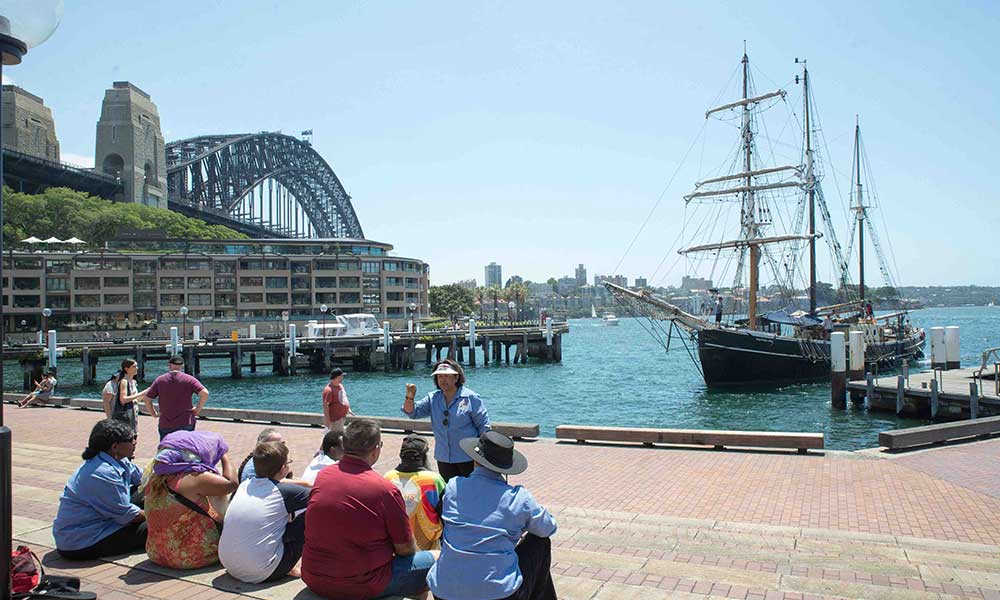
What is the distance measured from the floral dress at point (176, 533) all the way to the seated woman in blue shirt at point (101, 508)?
55 cm

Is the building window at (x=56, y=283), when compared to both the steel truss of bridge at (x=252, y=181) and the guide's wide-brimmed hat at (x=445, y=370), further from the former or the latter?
the guide's wide-brimmed hat at (x=445, y=370)

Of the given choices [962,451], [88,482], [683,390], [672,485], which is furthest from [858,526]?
[683,390]

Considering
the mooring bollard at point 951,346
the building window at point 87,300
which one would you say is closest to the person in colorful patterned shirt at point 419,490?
the mooring bollard at point 951,346

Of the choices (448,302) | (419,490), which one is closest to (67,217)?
(448,302)

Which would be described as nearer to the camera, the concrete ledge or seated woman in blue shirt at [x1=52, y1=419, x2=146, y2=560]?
seated woman in blue shirt at [x1=52, y1=419, x2=146, y2=560]

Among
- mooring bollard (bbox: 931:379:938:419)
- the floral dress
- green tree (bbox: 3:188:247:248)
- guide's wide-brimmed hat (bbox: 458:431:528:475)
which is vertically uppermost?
green tree (bbox: 3:188:247:248)

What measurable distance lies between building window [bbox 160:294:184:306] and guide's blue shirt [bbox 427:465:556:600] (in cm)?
11045

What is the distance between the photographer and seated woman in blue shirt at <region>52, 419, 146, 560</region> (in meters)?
6.61

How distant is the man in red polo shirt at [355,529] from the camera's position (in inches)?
209

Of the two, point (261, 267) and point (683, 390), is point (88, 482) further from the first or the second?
point (261, 267)

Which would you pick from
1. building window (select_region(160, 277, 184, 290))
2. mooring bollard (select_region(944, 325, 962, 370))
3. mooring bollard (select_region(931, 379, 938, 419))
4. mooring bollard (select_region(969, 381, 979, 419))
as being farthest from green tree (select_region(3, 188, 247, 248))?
mooring bollard (select_region(969, 381, 979, 419))

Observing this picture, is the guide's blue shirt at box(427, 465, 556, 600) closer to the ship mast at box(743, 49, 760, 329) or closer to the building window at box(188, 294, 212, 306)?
the ship mast at box(743, 49, 760, 329)

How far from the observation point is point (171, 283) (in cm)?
10600

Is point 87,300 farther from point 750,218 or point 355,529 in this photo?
point 355,529
